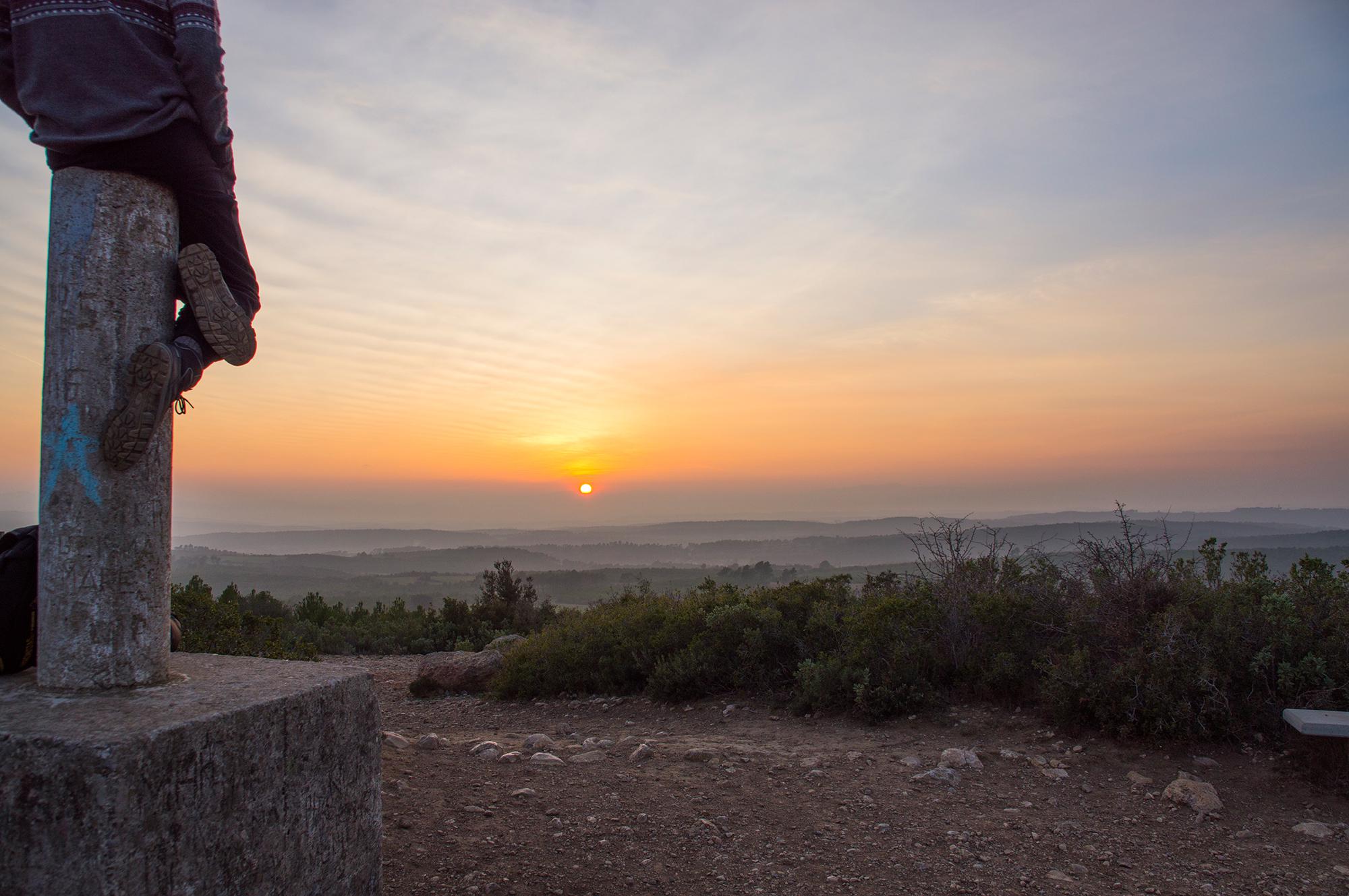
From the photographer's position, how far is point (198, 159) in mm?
2754

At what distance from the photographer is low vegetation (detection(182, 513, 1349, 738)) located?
15.6ft

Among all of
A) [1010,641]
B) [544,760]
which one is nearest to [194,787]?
[544,760]

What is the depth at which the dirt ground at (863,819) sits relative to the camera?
334cm

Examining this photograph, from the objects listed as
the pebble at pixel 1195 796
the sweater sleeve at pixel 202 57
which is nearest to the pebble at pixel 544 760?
the pebble at pixel 1195 796

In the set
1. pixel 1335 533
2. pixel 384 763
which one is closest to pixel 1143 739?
pixel 384 763

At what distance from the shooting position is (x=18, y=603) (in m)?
2.65

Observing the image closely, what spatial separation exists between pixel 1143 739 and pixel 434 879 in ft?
13.5

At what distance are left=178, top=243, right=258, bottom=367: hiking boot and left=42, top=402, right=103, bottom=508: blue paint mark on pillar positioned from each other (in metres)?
0.47

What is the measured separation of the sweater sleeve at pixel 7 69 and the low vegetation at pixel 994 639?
517 centimetres

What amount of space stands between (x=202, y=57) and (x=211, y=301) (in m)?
0.81

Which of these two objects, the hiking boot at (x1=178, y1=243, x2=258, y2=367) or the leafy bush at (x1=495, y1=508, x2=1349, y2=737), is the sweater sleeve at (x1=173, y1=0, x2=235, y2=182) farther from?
the leafy bush at (x1=495, y1=508, x2=1349, y2=737)

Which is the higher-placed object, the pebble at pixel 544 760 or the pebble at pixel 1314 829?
the pebble at pixel 544 760

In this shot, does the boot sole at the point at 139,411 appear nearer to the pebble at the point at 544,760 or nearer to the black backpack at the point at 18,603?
the black backpack at the point at 18,603

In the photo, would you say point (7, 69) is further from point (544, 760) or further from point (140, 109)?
point (544, 760)
